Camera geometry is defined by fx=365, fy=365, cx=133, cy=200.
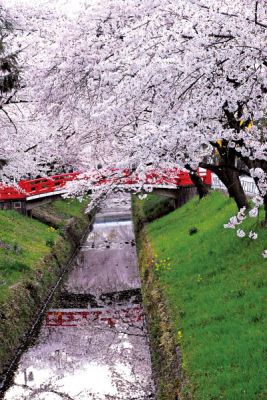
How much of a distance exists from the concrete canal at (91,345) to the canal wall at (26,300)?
41 cm

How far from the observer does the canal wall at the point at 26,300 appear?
10781 millimetres

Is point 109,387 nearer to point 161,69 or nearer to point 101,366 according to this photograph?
point 101,366

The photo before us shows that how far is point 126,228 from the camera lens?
94.2 feet

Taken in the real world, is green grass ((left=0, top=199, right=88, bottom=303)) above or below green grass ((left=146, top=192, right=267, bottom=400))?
above

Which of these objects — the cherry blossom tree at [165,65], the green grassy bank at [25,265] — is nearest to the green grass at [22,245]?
the green grassy bank at [25,265]

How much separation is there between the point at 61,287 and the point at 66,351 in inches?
217

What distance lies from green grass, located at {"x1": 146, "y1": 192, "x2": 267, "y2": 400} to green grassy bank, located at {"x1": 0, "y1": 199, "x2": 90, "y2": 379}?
15.9ft

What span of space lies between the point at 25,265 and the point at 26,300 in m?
1.77

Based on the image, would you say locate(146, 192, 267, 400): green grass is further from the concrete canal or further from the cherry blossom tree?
the cherry blossom tree

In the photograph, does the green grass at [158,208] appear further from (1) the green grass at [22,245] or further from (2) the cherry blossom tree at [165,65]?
(2) the cherry blossom tree at [165,65]

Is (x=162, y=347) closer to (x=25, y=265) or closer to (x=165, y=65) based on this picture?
(x=25, y=265)

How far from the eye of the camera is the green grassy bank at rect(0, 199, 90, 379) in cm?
1134

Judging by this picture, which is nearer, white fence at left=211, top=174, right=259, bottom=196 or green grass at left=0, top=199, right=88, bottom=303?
green grass at left=0, top=199, right=88, bottom=303

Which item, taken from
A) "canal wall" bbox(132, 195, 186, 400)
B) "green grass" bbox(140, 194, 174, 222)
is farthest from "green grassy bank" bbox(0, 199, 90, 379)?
"green grass" bbox(140, 194, 174, 222)
